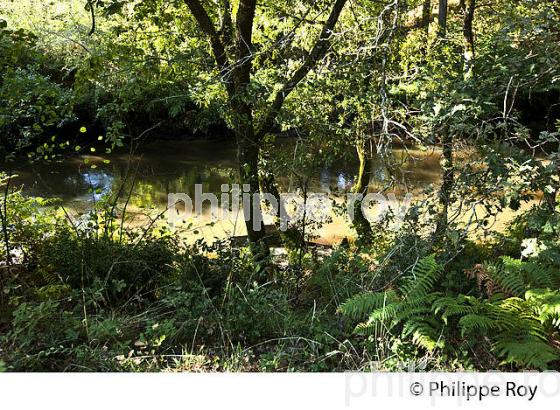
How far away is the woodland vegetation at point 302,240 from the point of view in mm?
2955

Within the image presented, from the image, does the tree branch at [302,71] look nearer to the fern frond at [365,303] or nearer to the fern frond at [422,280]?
the fern frond at [422,280]

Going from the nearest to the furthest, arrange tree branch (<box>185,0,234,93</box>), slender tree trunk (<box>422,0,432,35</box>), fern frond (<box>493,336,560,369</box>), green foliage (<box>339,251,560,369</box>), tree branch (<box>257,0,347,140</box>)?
fern frond (<box>493,336,560,369</box>), green foliage (<box>339,251,560,369</box>), tree branch (<box>257,0,347,140</box>), tree branch (<box>185,0,234,93</box>), slender tree trunk (<box>422,0,432,35</box>)

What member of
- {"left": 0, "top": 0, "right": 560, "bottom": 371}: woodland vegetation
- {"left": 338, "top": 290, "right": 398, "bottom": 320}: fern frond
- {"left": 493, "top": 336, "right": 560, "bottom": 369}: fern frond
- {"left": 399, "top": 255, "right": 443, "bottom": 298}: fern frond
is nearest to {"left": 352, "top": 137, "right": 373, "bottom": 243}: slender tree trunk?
{"left": 0, "top": 0, "right": 560, "bottom": 371}: woodland vegetation

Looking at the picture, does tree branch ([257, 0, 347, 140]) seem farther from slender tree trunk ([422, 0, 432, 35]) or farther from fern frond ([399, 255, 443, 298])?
slender tree trunk ([422, 0, 432, 35])

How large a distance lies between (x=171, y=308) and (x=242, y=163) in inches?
96.8

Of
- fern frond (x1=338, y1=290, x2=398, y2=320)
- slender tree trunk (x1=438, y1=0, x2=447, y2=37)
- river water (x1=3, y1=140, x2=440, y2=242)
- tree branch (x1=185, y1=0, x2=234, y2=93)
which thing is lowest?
fern frond (x1=338, y1=290, x2=398, y2=320)

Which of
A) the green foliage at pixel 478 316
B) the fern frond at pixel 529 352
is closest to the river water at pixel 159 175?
the green foliage at pixel 478 316

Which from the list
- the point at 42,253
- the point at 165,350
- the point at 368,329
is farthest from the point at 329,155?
the point at 42,253

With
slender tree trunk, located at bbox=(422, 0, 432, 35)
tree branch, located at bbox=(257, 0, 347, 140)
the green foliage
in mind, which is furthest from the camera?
slender tree trunk, located at bbox=(422, 0, 432, 35)

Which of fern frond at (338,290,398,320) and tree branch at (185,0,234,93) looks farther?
tree branch at (185,0,234,93)

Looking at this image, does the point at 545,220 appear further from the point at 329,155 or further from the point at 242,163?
the point at 242,163

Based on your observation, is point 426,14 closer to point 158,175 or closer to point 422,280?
point 422,280

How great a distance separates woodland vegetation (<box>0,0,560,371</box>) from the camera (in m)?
2.96

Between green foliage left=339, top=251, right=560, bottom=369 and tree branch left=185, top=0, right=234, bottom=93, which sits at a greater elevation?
tree branch left=185, top=0, right=234, bottom=93
